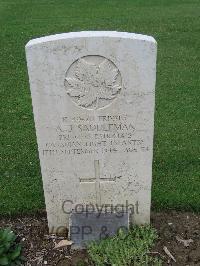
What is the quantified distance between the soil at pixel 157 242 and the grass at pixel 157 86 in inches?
7.5

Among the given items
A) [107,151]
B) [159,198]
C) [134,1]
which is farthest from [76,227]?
[134,1]

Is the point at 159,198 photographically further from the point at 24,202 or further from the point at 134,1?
the point at 134,1

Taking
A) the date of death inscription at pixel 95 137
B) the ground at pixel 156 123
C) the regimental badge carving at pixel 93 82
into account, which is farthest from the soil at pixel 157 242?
the regimental badge carving at pixel 93 82

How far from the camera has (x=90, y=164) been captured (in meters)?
4.48

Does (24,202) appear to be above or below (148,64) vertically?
below

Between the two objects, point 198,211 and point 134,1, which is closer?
point 198,211

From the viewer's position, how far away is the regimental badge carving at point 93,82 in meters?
3.99

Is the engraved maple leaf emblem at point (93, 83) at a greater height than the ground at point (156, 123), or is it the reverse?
the engraved maple leaf emblem at point (93, 83)

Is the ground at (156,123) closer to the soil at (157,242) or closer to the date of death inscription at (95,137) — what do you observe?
the soil at (157,242)

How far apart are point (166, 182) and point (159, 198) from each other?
0.35 m

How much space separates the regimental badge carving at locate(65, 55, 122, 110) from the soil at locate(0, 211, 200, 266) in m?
1.38

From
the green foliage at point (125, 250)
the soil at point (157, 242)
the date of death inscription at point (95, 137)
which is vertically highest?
the date of death inscription at point (95, 137)

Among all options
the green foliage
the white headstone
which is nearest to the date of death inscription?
the white headstone

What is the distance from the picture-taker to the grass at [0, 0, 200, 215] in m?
5.51
